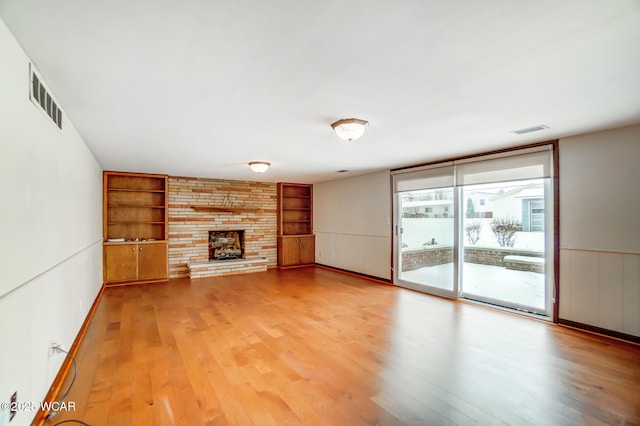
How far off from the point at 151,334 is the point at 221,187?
14.6ft

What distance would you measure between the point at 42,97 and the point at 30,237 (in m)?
0.97

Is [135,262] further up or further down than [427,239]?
further down

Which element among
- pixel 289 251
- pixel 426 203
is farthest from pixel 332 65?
pixel 289 251

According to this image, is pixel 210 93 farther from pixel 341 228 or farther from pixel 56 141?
pixel 341 228

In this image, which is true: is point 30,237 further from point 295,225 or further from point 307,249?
point 295,225

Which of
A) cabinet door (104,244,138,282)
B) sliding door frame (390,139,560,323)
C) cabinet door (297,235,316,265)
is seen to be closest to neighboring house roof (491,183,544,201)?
sliding door frame (390,139,560,323)

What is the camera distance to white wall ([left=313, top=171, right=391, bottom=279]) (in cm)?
615

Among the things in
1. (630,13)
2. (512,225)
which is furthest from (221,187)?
(630,13)

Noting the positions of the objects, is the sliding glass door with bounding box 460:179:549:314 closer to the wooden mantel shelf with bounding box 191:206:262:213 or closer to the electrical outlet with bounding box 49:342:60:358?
the wooden mantel shelf with bounding box 191:206:262:213

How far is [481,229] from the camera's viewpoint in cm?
464

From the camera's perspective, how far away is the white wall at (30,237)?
1.48 meters

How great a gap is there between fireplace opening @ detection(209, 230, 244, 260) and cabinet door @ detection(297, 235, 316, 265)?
1.59m

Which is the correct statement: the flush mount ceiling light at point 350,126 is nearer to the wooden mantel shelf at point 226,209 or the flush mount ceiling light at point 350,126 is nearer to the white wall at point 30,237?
Result: the white wall at point 30,237

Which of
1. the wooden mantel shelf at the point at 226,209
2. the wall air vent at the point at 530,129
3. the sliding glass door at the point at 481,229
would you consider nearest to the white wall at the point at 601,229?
the sliding glass door at the point at 481,229
